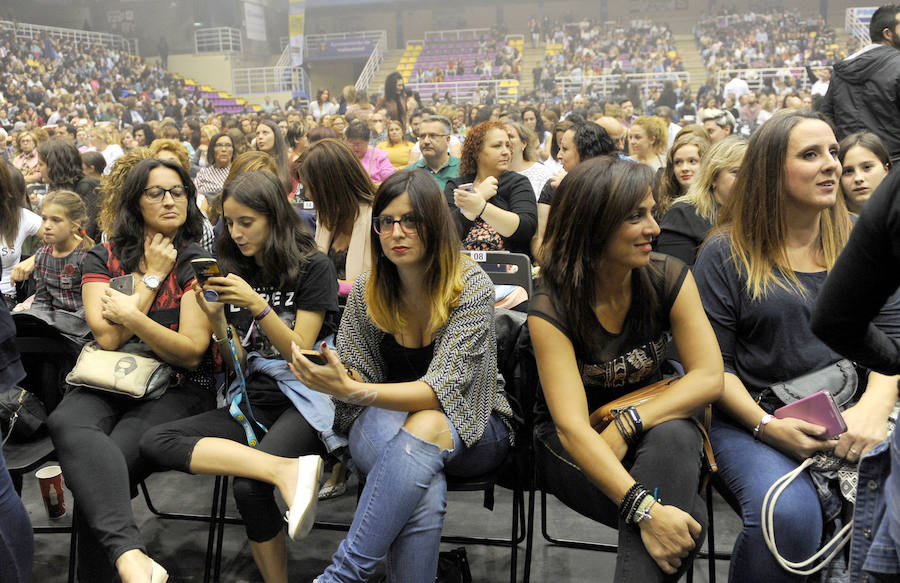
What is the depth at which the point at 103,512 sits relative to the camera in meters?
2.12

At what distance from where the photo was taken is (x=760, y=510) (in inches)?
72.2

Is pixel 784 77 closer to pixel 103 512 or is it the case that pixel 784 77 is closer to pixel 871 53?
pixel 871 53

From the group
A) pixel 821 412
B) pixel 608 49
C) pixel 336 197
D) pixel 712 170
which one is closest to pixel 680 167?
pixel 712 170

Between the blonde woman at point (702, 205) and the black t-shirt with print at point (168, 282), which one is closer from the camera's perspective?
the black t-shirt with print at point (168, 282)

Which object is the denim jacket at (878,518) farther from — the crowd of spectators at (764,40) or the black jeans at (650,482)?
the crowd of spectators at (764,40)

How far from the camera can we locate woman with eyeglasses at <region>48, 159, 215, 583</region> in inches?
84.1

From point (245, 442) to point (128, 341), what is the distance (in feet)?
1.87

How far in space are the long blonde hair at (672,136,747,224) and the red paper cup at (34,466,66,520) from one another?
8.82ft

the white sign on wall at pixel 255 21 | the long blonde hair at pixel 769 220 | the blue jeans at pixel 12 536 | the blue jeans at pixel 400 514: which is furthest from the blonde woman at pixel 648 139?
the white sign on wall at pixel 255 21

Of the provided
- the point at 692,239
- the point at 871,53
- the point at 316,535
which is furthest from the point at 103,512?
the point at 871,53

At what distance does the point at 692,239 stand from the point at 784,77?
17.3 meters

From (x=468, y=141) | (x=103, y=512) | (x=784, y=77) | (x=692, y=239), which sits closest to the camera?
(x=103, y=512)

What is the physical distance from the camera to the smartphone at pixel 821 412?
1842 mm

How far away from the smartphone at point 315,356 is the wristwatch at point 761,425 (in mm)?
1149
